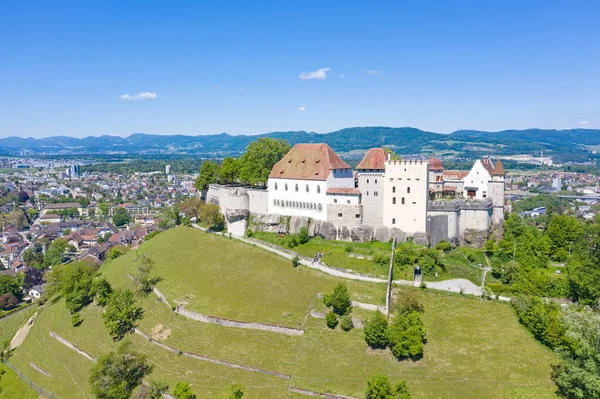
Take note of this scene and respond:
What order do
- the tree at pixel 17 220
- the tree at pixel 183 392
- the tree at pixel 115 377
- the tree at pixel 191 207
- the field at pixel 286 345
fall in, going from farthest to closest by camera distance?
the tree at pixel 17 220
the tree at pixel 191 207
the tree at pixel 115 377
the field at pixel 286 345
the tree at pixel 183 392

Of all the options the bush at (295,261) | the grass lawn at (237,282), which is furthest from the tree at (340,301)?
the bush at (295,261)

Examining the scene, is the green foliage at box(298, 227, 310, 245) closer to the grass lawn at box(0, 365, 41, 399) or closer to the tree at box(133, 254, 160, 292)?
the tree at box(133, 254, 160, 292)

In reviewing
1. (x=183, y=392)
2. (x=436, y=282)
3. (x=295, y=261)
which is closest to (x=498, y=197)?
(x=436, y=282)

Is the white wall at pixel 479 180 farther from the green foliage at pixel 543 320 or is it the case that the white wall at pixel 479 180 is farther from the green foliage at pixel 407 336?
the green foliage at pixel 407 336

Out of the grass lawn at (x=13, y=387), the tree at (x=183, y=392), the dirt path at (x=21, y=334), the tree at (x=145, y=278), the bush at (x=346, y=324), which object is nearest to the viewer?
the tree at (x=183, y=392)

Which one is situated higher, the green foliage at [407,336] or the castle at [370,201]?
the castle at [370,201]

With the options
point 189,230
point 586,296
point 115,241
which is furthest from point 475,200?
point 115,241

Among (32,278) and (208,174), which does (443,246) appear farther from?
(32,278)
